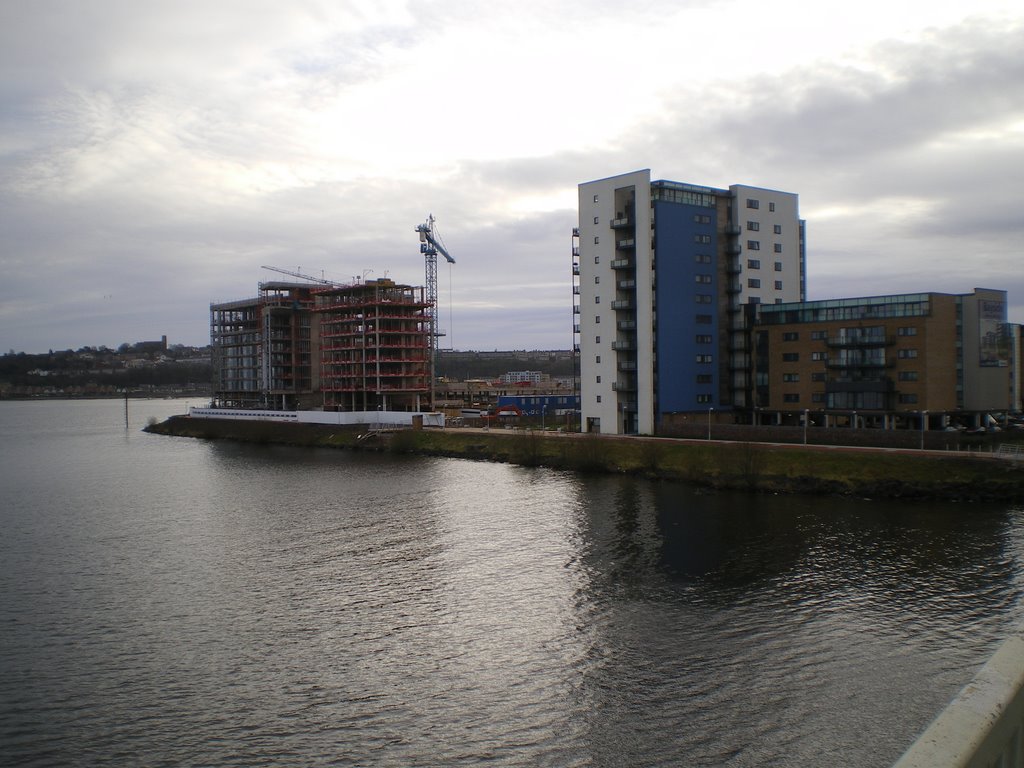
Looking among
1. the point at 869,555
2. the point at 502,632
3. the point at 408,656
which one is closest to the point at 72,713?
the point at 408,656

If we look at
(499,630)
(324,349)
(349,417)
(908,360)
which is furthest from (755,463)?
(324,349)

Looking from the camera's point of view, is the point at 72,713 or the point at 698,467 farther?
the point at 698,467

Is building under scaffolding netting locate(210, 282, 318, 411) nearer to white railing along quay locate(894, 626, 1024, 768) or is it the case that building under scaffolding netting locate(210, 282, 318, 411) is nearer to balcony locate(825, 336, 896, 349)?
balcony locate(825, 336, 896, 349)

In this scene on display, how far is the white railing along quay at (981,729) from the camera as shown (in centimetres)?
341

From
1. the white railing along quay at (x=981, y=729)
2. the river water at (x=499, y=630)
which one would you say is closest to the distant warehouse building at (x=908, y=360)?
the river water at (x=499, y=630)

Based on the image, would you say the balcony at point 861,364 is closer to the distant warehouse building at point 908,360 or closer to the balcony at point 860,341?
the distant warehouse building at point 908,360

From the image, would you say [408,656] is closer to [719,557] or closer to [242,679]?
[242,679]

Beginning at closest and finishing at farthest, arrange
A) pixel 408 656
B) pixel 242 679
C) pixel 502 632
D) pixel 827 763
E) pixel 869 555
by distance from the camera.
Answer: pixel 827 763
pixel 242 679
pixel 408 656
pixel 502 632
pixel 869 555

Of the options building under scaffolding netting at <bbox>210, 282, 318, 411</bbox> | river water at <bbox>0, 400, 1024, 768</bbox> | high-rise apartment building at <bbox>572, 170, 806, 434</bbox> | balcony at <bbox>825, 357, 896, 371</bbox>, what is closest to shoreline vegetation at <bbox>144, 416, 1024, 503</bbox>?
river water at <bbox>0, 400, 1024, 768</bbox>

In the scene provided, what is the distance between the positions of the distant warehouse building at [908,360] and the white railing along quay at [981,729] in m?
62.9

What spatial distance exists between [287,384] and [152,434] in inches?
830

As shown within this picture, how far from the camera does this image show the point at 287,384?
11906 centimetres

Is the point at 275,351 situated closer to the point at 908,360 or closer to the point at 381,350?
the point at 381,350

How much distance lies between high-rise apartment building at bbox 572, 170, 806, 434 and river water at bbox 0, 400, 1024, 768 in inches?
1052
